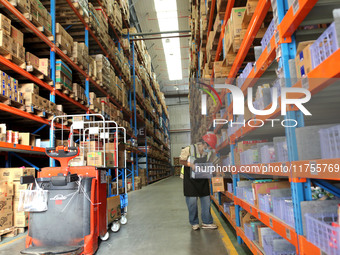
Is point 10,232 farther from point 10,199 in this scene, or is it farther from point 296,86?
point 296,86

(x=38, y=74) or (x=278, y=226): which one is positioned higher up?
(x=38, y=74)

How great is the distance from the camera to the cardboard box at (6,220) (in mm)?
4383

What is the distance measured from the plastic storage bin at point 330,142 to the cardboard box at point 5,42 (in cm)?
474

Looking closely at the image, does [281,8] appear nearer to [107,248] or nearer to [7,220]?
[107,248]

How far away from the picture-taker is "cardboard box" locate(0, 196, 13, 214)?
14.4 feet

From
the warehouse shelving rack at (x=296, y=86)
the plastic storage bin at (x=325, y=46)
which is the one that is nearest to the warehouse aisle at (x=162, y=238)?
the warehouse shelving rack at (x=296, y=86)

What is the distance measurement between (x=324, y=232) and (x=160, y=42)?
2020cm

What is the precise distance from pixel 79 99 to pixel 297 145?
6.34 metres

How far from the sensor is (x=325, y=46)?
158 centimetres

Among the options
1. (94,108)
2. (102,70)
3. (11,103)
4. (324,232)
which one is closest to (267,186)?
(324,232)

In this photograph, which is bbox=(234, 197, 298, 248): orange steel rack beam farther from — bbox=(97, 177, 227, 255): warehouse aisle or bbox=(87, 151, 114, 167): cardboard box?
bbox=(87, 151, 114, 167): cardboard box

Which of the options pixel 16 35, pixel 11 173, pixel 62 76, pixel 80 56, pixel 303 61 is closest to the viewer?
pixel 303 61

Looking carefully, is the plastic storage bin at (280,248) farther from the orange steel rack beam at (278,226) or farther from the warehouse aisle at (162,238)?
the warehouse aisle at (162,238)

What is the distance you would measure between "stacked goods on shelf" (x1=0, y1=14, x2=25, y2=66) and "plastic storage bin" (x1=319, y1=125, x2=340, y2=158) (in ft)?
15.5
